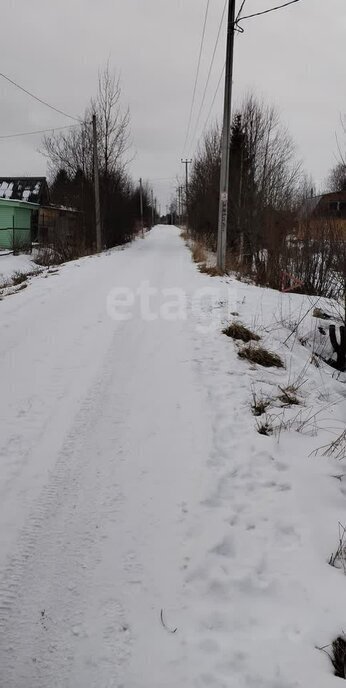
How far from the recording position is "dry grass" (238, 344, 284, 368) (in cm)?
516

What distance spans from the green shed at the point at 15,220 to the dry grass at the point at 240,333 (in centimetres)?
2086

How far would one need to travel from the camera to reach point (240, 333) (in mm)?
6141

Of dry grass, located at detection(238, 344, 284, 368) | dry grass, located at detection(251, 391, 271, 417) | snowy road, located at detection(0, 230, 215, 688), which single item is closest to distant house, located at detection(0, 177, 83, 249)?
dry grass, located at detection(238, 344, 284, 368)

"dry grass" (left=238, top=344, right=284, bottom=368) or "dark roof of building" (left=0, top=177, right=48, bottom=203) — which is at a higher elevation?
"dark roof of building" (left=0, top=177, right=48, bottom=203)

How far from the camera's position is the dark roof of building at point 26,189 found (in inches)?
1262

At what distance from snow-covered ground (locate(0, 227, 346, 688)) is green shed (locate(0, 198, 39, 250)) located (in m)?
22.3

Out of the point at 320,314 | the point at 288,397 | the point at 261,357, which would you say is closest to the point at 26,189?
the point at 320,314

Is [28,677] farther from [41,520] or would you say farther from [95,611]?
[41,520]

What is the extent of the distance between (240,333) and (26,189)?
31102 millimetres

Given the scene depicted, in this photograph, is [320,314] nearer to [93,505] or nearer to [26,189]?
[93,505]

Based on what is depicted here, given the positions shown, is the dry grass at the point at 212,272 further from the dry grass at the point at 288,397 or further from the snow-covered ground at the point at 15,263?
the dry grass at the point at 288,397

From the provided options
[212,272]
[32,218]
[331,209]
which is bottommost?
[212,272]

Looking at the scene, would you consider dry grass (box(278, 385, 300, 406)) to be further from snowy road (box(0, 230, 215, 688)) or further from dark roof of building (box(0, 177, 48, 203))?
dark roof of building (box(0, 177, 48, 203))

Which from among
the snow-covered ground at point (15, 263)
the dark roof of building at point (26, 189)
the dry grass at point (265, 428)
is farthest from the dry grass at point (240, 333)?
the dark roof of building at point (26, 189)
